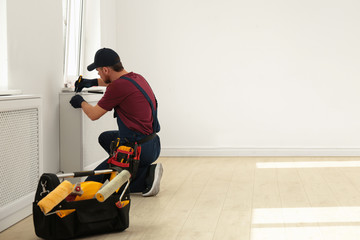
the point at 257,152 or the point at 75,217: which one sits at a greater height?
the point at 75,217

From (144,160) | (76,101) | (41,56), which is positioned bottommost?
(144,160)

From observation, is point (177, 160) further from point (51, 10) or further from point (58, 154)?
point (51, 10)

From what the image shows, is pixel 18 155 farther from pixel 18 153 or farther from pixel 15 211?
pixel 15 211

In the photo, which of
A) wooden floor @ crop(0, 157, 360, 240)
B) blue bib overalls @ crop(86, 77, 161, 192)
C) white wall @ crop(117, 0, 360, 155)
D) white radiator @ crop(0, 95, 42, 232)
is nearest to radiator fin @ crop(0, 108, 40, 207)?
white radiator @ crop(0, 95, 42, 232)

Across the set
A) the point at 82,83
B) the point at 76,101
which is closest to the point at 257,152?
the point at 82,83

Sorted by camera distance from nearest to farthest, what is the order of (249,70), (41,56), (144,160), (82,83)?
(41,56)
(144,160)
(82,83)
(249,70)

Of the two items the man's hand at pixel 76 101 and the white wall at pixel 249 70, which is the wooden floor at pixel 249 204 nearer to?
the white wall at pixel 249 70

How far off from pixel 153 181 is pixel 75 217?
1.14 meters

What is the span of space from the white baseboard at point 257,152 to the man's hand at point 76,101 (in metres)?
2.33

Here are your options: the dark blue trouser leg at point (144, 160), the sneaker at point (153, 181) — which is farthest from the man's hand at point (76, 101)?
the sneaker at point (153, 181)

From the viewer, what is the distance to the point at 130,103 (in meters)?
3.65

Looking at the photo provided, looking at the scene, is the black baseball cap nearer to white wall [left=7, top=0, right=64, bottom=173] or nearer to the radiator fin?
white wall [left=7, top=0, right=64, bottom=173]

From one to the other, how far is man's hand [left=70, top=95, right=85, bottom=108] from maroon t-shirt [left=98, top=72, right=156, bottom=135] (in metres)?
0.16

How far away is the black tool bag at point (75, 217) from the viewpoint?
8.78 feet
